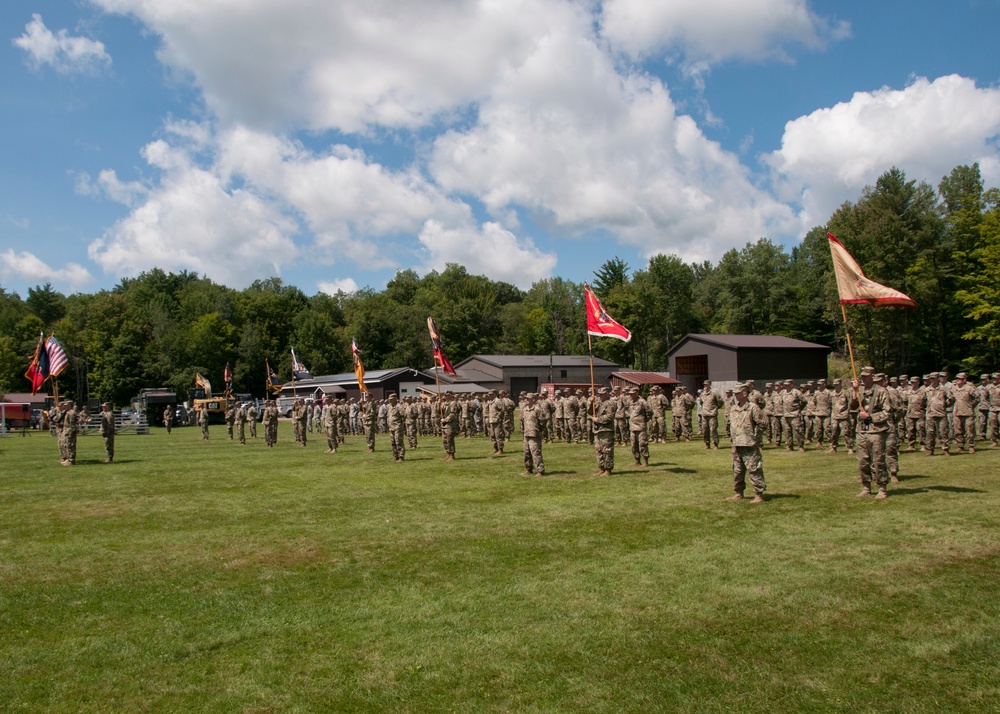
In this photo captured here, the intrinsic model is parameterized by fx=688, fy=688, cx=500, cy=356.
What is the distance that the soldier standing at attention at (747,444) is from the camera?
13.1m

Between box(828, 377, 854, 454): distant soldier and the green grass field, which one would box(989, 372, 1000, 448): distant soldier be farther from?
the green grass field

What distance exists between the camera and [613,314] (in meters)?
87.4

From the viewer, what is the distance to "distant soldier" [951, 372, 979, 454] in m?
20.8

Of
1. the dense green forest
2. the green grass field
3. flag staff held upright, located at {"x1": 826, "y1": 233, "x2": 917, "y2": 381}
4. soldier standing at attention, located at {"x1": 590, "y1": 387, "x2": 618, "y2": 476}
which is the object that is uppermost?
the dense green forest

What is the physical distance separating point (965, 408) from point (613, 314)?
67.0 metres

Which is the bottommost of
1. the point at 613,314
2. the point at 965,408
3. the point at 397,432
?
the point at 397,432

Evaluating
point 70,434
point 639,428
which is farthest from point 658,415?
point 70,434

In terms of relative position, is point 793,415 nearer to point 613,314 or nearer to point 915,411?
point 915,411

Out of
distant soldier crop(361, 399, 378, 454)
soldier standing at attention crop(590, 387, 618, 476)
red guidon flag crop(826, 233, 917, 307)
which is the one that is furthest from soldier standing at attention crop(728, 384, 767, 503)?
distant soldier crop(361, 399, 378, 454)

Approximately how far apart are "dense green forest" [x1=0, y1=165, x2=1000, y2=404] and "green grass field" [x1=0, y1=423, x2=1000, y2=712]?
47.3m

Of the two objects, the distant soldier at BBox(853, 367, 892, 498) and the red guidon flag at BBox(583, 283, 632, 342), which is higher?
the red guidon flag at BBox(583, 283, 632, 342)

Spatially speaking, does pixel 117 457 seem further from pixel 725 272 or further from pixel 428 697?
pixel 725 272

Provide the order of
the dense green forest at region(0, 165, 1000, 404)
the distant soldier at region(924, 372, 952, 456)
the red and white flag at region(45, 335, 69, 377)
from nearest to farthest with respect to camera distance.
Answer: the distant soldier at region(924, 372, 952, 456) < the red and white flag at region(45, 335, 69, 377) < the dense green forest at region(0, 165, 1000, 404)

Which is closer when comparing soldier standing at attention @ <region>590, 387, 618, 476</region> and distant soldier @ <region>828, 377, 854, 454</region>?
soldier standing at attention @ <region>590, 387, 618, 476</region>
